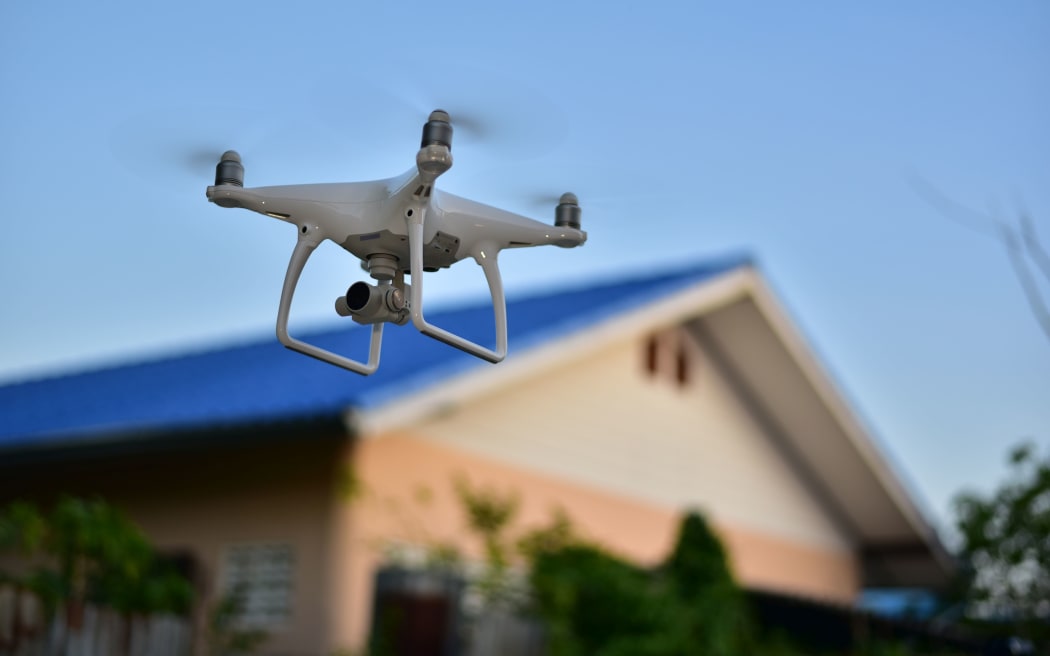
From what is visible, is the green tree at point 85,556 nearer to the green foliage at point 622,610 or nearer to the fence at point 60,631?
the fence at point 60,631

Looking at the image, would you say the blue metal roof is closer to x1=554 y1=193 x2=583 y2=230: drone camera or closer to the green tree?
the green tree

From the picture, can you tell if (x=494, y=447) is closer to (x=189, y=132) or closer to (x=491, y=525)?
(x=491, y=525)

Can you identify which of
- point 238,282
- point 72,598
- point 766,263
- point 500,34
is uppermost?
point 766,263

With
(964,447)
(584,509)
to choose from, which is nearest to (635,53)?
(964,447)

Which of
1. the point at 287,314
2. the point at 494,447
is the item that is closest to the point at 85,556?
the point at 494,447

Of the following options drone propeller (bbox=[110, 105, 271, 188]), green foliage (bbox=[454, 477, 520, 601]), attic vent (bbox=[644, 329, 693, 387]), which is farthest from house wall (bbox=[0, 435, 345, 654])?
drone propeller (bbox=[110, 105, 271, 188])

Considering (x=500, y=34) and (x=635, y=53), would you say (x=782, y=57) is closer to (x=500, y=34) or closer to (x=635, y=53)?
(x=635, y=53)

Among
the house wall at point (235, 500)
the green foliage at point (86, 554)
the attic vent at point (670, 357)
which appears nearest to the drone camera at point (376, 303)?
the green foliage at point (86, 554)
